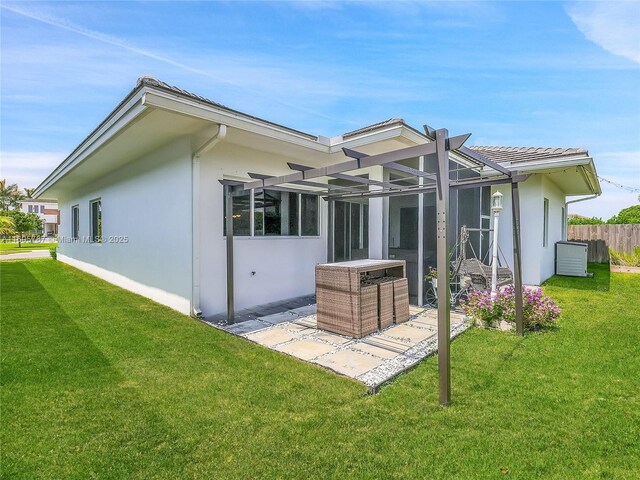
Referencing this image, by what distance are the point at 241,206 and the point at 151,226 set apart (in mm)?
2128

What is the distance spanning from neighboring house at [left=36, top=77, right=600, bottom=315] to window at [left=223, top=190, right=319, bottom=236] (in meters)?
0.02

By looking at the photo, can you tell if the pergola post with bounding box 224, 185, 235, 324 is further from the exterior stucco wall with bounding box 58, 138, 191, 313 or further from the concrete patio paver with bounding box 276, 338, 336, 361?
the concrete patio paver with bounding box 276, 338, 336, 361

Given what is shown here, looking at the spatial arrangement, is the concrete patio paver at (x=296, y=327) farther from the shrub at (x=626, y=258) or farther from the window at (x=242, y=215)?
the shrub at (x=626, y=258)

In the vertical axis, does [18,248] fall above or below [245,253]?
below

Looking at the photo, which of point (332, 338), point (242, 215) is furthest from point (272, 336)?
point (242, 215)

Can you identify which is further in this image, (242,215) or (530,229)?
(530,229)

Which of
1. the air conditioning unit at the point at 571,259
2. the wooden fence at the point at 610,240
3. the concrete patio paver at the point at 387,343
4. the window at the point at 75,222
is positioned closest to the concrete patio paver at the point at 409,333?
the concrete patio paver at the point at 387,343

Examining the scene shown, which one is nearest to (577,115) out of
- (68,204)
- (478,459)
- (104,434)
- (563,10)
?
(563,10)

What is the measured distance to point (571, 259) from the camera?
10.8 m

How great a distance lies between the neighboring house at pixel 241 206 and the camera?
5.36 m

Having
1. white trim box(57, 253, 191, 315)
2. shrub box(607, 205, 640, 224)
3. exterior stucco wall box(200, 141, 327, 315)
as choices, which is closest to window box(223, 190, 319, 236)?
exterior stucco wall box(200, 141, 327, 315)

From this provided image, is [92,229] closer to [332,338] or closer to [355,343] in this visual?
[332,338]

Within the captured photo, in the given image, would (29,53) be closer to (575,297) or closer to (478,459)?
(478,459)

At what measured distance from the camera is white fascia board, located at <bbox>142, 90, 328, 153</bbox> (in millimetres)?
4205
